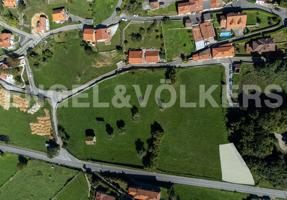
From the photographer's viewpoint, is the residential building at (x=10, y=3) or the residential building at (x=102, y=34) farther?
the residential building at (x=10, y=3)

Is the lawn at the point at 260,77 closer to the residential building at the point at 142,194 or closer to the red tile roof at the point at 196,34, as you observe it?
the red tile roof at the point at 196,34

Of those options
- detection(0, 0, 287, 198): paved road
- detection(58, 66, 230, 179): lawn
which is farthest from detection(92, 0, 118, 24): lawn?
detection(58, 66, 230, 179): lawn

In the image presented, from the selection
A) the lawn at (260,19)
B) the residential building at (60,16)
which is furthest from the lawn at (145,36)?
the lawn at (260,19)

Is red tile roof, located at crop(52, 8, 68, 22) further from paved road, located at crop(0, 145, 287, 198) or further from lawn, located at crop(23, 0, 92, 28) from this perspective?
paved road, located at crop(0, 145, 287, 198)

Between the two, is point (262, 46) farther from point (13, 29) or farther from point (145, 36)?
point (13, 29)

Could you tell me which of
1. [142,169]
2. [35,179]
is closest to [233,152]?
[142,169]

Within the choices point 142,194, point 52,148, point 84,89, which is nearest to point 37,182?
point 52,148
